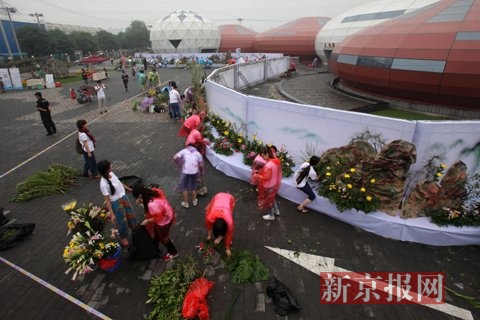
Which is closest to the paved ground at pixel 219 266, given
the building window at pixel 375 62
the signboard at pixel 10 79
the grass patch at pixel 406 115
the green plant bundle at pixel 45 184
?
the green plant bundle at pixel 45 184

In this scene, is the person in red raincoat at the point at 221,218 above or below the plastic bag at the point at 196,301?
above

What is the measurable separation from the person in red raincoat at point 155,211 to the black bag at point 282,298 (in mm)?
1953

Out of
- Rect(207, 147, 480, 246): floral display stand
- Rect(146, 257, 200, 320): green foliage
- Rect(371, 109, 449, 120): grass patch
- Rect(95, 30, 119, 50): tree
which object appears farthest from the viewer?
Rect(95, 30, 119, 50): tree

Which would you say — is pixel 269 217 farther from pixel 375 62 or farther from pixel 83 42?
pixel 83 42

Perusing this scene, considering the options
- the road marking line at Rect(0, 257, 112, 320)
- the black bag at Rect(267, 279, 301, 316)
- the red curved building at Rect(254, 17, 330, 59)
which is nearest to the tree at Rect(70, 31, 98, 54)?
the red curved building at Rect(254, 17, 330, 59)

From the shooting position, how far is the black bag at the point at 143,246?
4807 mm

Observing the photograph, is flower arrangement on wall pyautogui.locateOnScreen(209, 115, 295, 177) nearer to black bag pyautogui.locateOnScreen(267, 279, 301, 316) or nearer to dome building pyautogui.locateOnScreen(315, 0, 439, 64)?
black bag pyautogui.locateOnScreen(267, 279, 301, 316)

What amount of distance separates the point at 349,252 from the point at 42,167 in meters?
9.29

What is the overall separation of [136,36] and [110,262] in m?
101

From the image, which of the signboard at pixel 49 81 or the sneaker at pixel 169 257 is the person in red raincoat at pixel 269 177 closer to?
the sneaker at pixel 169 257

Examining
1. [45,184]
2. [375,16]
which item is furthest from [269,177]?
[375,16]

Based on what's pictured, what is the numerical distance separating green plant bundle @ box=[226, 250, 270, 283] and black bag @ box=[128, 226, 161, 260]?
4.44ft

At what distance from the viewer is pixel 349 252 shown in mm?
5277

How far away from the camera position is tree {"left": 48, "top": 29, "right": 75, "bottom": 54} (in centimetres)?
5267
